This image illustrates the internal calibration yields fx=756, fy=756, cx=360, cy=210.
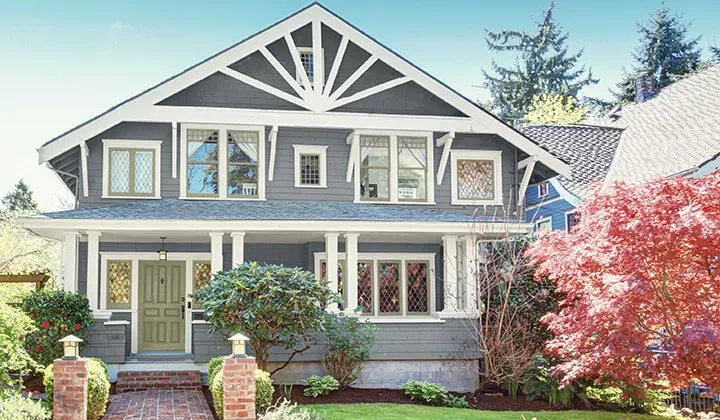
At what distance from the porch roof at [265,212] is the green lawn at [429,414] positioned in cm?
403

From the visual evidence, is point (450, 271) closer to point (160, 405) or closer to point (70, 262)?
point (160, 405)

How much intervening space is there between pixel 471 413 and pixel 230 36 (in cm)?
1596

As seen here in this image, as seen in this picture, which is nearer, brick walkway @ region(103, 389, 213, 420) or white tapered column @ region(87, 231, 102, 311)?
brick walkway @ region(103, 389, 213, 420)

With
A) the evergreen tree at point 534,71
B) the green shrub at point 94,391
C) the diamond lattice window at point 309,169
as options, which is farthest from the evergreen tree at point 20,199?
the green shrub at point 94,391

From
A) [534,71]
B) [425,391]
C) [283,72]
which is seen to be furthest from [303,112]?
[534,71]

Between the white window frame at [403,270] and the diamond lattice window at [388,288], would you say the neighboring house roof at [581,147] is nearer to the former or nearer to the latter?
the white window frame at [403,270]

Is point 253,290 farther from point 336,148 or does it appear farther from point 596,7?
point 596,7

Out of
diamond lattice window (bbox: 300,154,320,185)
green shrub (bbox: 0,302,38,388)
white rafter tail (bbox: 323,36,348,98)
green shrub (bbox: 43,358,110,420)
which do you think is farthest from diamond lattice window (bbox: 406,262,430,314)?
green shrub (bbox: 0,302,38,388)

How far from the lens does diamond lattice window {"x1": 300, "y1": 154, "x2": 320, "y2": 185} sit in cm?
1748

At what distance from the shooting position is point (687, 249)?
36.7ft

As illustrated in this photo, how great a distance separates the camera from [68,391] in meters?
10.1

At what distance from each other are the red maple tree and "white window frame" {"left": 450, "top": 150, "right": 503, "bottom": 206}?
5.77 m

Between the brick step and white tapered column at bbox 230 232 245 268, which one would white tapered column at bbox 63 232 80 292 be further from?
white tapered column at bbox 230 232 245 268

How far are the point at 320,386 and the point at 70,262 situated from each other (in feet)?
17.8
